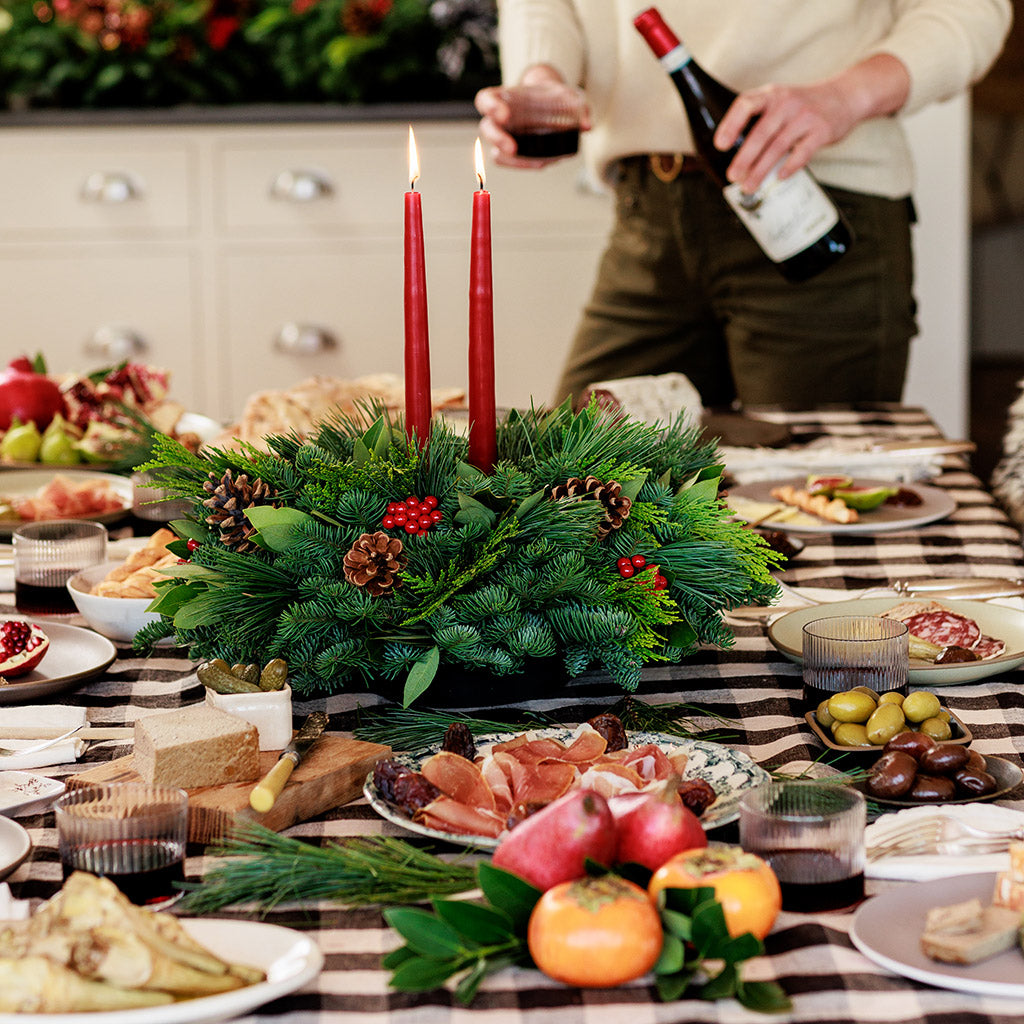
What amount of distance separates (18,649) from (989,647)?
2.35 ft

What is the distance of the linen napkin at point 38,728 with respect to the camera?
0.83 m

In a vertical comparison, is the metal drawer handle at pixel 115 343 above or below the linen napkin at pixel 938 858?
above

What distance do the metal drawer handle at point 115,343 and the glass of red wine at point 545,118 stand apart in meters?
1.98

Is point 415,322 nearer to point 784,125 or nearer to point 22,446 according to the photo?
point 784,125

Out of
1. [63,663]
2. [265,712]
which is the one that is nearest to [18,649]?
[63,663]

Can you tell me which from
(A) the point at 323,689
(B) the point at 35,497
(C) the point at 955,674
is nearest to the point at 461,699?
(A) the point at 323,689

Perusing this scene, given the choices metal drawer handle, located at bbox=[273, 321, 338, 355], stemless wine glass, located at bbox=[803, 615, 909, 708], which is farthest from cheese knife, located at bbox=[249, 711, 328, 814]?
metal drawer handle, located at bbox=[273, 321, 338, 355]

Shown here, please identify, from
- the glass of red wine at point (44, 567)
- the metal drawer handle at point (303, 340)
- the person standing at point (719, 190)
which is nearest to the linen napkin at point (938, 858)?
the glass of red wine at point (44, 567)

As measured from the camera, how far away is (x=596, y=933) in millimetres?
553

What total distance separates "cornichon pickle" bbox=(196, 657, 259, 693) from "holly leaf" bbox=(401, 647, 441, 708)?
9cm

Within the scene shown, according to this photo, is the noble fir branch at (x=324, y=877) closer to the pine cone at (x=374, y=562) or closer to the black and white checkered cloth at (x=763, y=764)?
the black and white checkered cloth at (x=763, y=764)

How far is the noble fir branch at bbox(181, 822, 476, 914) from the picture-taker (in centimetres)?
65

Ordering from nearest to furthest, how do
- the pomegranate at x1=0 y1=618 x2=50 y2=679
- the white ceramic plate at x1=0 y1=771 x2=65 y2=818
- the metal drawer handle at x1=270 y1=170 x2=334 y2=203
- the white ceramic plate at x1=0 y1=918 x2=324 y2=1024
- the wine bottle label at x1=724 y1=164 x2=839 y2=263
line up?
the white ceramic plate at x1=0 y1=918 x2=324 y2=1024, the white ceramic plate at x1=0 y1=771 x2=65 y2=818, the pomegranate at x1=0 y1=618 x2=50 y2=679, the wine bottle label at x1=724 y1=164 x2=839 y2=263, the metal drawer handle at x1=270 y1=170 x2=334 y2=203

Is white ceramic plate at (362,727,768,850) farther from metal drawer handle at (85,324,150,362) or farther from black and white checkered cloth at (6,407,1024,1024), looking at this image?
metal drawer handle at (85,324,150,362)
